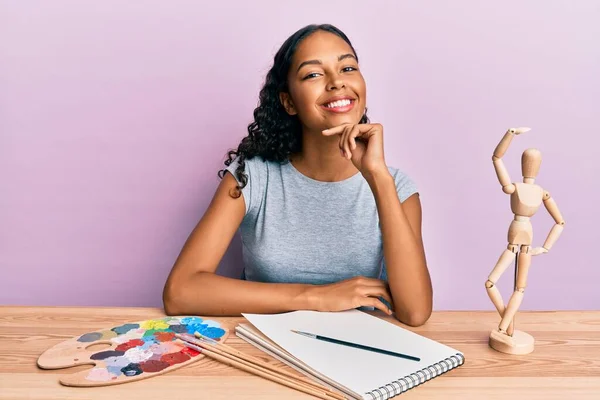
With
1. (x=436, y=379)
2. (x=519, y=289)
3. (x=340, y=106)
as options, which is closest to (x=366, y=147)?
(x=340, y=106)

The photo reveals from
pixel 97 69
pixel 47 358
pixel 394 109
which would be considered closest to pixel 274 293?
pixel 47 358

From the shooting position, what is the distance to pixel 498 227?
1919 millimetres

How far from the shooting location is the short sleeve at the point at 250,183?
1.50 m

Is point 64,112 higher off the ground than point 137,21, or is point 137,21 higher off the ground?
point 137,21

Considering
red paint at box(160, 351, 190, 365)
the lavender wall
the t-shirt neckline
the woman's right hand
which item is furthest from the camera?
the lavender wall

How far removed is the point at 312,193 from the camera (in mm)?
1567

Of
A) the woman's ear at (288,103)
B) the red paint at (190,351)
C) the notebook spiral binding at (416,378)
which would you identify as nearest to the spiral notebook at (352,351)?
the notebook spiral binding at (416,378)

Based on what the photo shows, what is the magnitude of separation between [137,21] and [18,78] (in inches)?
16.9

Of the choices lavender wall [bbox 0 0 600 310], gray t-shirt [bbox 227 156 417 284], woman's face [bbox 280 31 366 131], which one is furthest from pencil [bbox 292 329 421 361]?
lavender wall [bbox 0 0 600 310]

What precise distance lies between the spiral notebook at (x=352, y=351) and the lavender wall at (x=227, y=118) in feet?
2.98

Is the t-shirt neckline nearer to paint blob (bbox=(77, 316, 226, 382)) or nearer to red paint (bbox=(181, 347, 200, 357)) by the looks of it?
paint blob (bbox=(77, 316, 226, 382))

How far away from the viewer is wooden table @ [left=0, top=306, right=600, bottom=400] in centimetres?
83

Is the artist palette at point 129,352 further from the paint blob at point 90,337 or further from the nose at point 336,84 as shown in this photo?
the nose at point 336,84

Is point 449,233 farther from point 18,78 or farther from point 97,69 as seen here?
point 18,78
